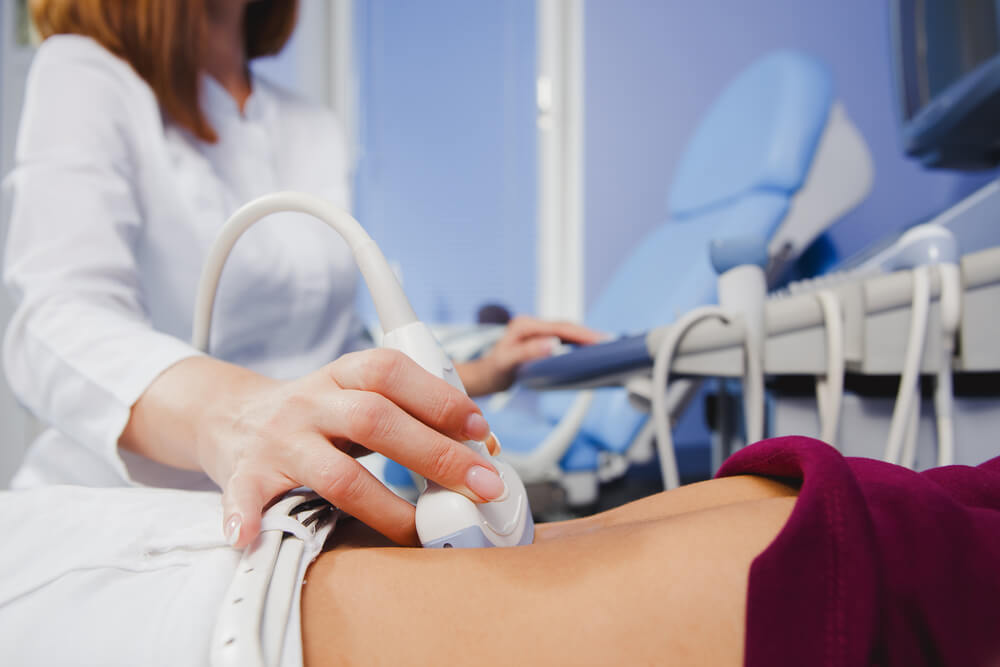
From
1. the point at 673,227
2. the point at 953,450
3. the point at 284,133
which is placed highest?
the point at 284,133

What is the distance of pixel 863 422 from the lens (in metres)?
0.51

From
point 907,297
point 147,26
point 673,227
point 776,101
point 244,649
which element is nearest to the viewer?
point 244,649

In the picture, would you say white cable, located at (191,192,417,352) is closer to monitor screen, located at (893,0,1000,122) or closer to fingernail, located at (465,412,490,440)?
fingernail, located at (465,412,490,440)

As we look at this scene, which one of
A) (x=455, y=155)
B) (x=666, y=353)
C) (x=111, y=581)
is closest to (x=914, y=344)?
(x=666, y=353)

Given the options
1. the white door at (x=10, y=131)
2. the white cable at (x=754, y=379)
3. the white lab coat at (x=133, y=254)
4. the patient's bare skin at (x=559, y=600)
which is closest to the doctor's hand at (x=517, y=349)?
the white lab coat at (x=133, y=254)

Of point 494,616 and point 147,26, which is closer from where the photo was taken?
point 494,616

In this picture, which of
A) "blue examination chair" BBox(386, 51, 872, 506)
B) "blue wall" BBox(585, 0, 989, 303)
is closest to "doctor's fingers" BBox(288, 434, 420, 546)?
"blue examination chair" BBox(386, 51, 872, 506)

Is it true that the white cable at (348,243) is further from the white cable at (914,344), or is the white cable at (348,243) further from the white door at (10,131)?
the white door at (10,131)

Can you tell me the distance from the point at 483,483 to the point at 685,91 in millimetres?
1779

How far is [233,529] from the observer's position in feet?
0.80

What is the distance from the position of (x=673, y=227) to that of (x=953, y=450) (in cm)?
99

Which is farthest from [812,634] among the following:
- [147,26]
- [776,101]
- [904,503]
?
[776,101]

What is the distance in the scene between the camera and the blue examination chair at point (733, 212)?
1038mm

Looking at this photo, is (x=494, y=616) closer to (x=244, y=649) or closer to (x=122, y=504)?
(x=244, y=649)
